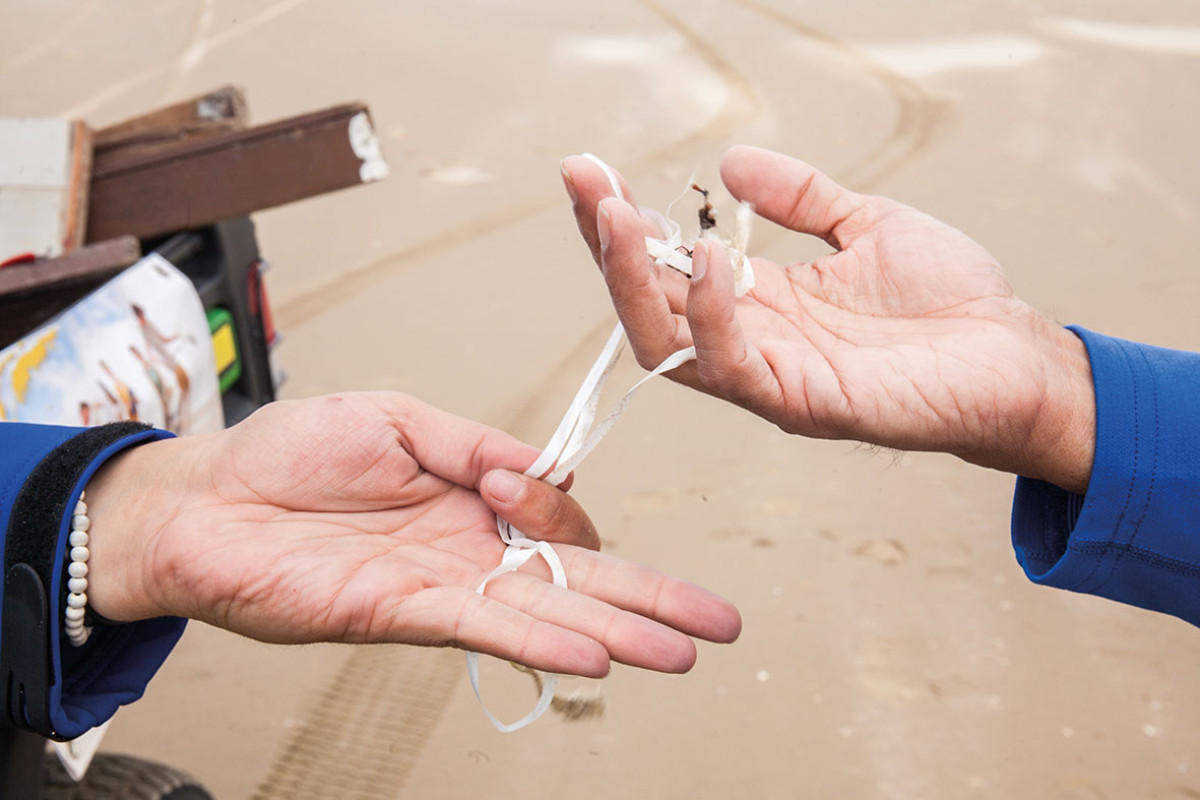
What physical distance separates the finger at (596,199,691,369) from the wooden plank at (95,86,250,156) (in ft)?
5.20

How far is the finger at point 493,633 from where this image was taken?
51.0 inches

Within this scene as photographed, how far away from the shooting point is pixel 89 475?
141 centimetres

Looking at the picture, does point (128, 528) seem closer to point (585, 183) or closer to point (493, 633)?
point (493, 633)

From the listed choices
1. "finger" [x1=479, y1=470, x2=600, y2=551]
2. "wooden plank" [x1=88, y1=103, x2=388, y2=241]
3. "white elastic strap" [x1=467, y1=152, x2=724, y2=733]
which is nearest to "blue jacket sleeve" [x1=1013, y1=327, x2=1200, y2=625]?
"white elastic strap" [x1=467, y1=152, x2=724, y2=733]

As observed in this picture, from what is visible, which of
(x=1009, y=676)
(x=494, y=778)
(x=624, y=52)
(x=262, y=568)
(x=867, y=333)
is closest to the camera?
(x=262, y=568)

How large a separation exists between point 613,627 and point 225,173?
164 cm

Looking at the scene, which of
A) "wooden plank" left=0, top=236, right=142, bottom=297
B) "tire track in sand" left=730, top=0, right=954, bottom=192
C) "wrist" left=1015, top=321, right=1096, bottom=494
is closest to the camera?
"wrist" left=1015, top=321, right=1096, bottom=494

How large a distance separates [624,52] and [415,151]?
5.72 ft

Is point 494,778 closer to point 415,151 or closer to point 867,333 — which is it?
point 867,333

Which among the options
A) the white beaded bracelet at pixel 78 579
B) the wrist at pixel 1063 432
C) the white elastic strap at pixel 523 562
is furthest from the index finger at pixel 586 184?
the white beaded bracelet at pixel 78 579

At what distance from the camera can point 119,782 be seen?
1.83 metres

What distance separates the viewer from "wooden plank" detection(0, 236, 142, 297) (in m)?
2.03

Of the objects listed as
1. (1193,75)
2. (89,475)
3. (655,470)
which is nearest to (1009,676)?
(655,470)

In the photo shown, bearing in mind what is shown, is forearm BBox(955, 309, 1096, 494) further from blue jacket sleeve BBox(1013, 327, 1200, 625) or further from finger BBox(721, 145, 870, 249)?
Result: finger BBox(721, 145, 870, 249)
